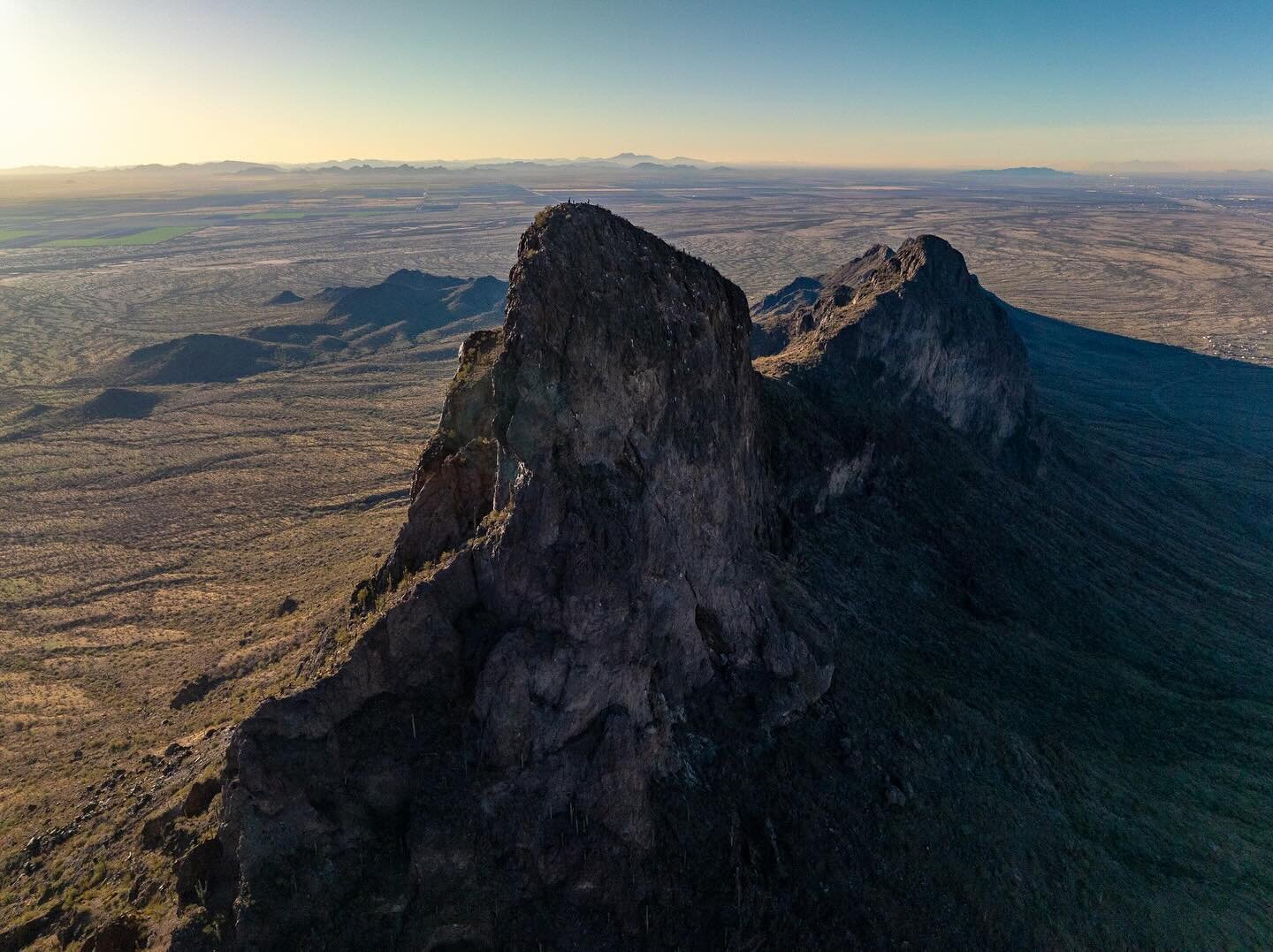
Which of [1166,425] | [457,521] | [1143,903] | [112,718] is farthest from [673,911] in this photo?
[1166,425]

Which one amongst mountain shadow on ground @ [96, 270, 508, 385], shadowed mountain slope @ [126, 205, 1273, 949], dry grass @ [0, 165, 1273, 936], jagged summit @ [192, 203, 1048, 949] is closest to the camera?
jagged summit @ [192, 203, 1048, 949]

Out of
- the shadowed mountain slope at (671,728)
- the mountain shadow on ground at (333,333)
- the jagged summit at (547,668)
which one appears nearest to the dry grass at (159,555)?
the jagged summit at (547,668)

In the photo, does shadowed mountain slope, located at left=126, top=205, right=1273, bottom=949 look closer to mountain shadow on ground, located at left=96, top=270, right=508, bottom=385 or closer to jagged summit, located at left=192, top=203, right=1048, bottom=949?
jagged summit, located at left=192, top=203, right=1048, bottom=949

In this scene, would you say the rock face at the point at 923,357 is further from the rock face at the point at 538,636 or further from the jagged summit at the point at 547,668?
the rock face at the point at 538,636

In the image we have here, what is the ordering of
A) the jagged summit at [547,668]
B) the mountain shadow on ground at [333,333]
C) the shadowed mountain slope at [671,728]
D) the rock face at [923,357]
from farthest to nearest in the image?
the mountain shadow on ground at [333,333]
the rock face at [923,357]
the shadowed mountain slope at [671,728]
the jagged summit at [547,668]

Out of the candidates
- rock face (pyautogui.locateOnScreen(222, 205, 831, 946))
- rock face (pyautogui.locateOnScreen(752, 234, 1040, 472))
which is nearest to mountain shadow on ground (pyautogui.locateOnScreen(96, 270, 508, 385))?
rock face (pyautogui.locateOnScreen(752, 234, 1040, 472))
